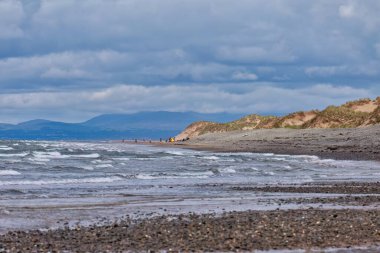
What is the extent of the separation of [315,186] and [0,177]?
17.4 metres

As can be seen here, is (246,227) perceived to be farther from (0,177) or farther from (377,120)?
(377,120)

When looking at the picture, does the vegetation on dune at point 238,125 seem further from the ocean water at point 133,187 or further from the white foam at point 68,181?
the white foam at point 68,181

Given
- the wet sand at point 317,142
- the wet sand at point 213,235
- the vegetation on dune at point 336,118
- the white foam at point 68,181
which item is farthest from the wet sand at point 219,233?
the vegetation on dune at point 336,118

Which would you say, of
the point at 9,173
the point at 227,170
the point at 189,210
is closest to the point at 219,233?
the point at 189,210

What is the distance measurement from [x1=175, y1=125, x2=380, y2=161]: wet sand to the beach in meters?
22.2

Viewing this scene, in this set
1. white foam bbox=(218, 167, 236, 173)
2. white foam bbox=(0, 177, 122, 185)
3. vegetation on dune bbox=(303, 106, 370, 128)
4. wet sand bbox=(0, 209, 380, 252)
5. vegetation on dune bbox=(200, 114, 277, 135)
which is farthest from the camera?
vegetation on dune bbox=(200, 114, 277, 135)

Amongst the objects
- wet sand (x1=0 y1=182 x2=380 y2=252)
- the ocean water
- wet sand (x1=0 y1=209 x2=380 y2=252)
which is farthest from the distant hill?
wet sand (x1=0 y1=209 x2=380 y2=252)

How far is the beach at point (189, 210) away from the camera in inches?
641

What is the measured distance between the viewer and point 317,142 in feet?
302

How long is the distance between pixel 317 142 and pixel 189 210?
70299mm

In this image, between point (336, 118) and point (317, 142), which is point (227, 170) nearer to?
point (317, 142)

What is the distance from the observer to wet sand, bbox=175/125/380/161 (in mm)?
72500

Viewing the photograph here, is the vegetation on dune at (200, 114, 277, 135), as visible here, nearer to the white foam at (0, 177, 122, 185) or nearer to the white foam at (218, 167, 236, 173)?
the white foam at (218, 167, 236, 173)

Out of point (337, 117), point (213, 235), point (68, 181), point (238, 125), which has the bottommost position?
point (213, 235)
